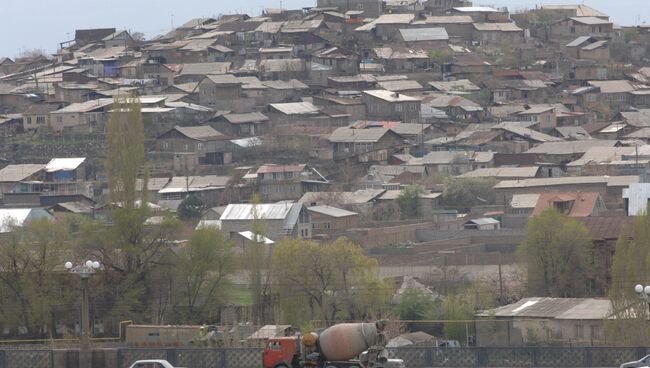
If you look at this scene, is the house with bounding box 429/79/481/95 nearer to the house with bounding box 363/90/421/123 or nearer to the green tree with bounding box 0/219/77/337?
the house with bounding box 363/90/421/123

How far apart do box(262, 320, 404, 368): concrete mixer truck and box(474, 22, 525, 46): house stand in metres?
65.2

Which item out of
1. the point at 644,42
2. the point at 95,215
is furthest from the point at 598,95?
the point at 95,215

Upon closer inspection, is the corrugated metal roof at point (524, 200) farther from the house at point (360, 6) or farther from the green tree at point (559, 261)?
the house at point (360, 6)

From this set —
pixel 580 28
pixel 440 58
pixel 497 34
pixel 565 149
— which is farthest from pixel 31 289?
pixel 580 28

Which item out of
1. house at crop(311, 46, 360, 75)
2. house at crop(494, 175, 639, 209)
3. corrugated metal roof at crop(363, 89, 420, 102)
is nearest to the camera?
house at crop(494, 175, 639, 209)

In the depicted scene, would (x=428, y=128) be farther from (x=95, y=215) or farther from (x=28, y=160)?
(x=95, y=215)

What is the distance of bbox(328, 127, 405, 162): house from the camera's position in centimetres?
6981

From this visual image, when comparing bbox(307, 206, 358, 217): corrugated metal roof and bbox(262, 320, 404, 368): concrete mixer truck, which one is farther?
bbox(307, 206, 358, 217): corrugated metal roof

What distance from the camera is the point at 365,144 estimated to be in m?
70.3

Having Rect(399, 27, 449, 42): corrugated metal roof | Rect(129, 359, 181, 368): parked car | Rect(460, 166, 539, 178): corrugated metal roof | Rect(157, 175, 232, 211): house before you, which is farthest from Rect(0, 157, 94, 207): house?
Rect(129, 359, 181, 368): parked car

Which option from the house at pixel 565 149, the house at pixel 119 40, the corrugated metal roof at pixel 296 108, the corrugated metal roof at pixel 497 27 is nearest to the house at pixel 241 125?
the corrugated metal roof at pixel 296 108

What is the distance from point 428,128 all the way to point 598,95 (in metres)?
9.91

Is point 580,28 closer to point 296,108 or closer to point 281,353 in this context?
point 296,108

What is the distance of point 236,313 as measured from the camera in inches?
1695
